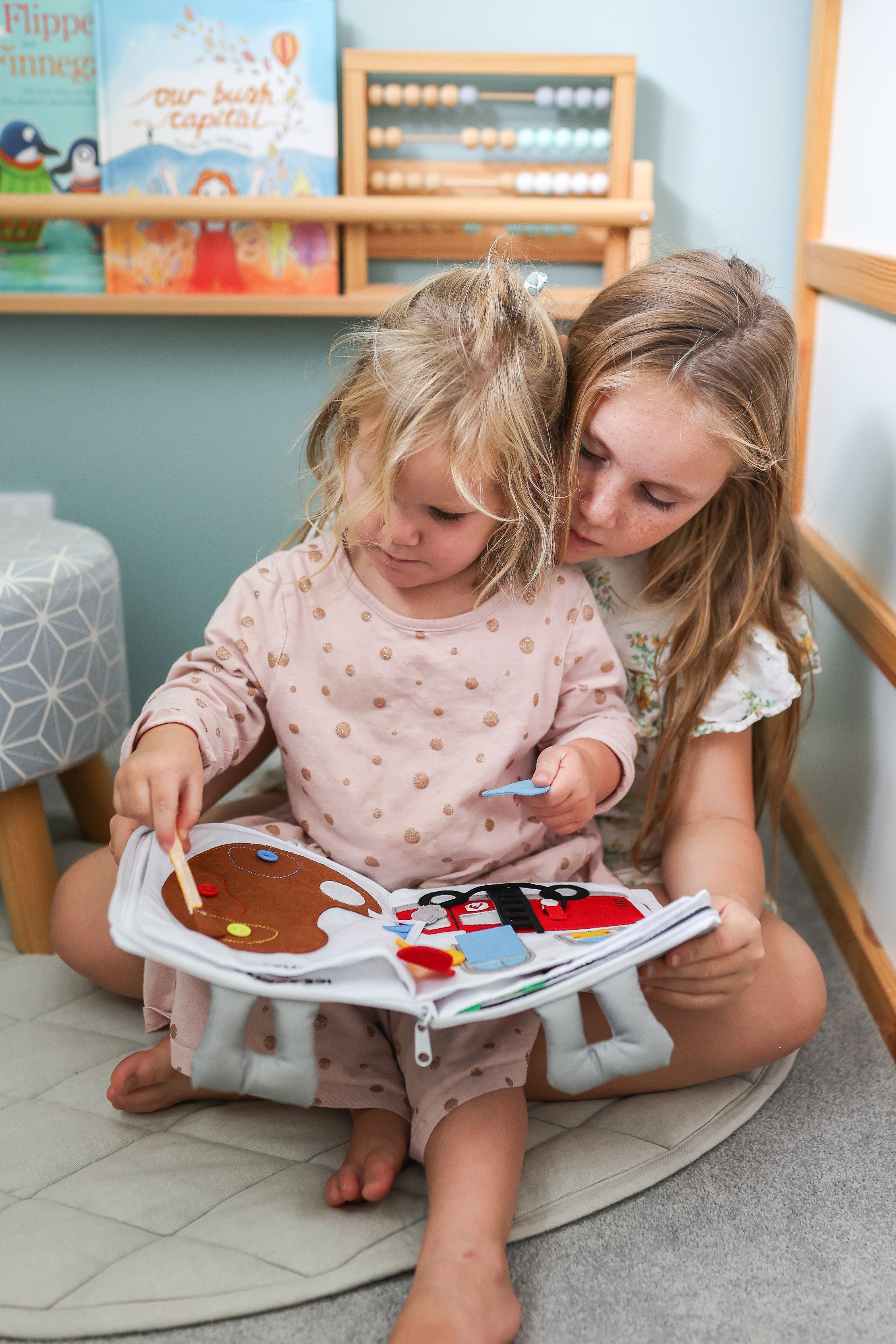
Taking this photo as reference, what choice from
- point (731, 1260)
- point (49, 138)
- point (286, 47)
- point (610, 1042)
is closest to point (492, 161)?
point (286, 47)

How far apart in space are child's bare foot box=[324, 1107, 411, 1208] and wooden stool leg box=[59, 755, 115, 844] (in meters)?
0.55

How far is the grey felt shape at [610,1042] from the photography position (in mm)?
607

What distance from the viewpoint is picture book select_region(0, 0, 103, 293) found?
122cm

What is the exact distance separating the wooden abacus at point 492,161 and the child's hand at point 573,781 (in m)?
0.59

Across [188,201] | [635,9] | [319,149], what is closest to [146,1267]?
[188,201]

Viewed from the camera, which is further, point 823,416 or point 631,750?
point 823,416

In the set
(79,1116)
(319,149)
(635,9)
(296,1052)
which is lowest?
(79,1116)

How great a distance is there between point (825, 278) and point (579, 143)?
32 centimetres

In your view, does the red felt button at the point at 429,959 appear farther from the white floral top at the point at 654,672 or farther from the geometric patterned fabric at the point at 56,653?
the geometric patterned fabric at the point at 56,653

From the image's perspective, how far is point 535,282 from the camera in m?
0.80

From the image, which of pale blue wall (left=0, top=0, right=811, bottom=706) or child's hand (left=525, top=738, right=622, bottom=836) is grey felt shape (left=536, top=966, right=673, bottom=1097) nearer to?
child's hand (left=525, top=738, right=622, bottom=836)

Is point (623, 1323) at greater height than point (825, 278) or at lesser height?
lesser

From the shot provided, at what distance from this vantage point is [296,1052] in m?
0.59

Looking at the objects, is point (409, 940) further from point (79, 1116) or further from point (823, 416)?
point (823, 416)
